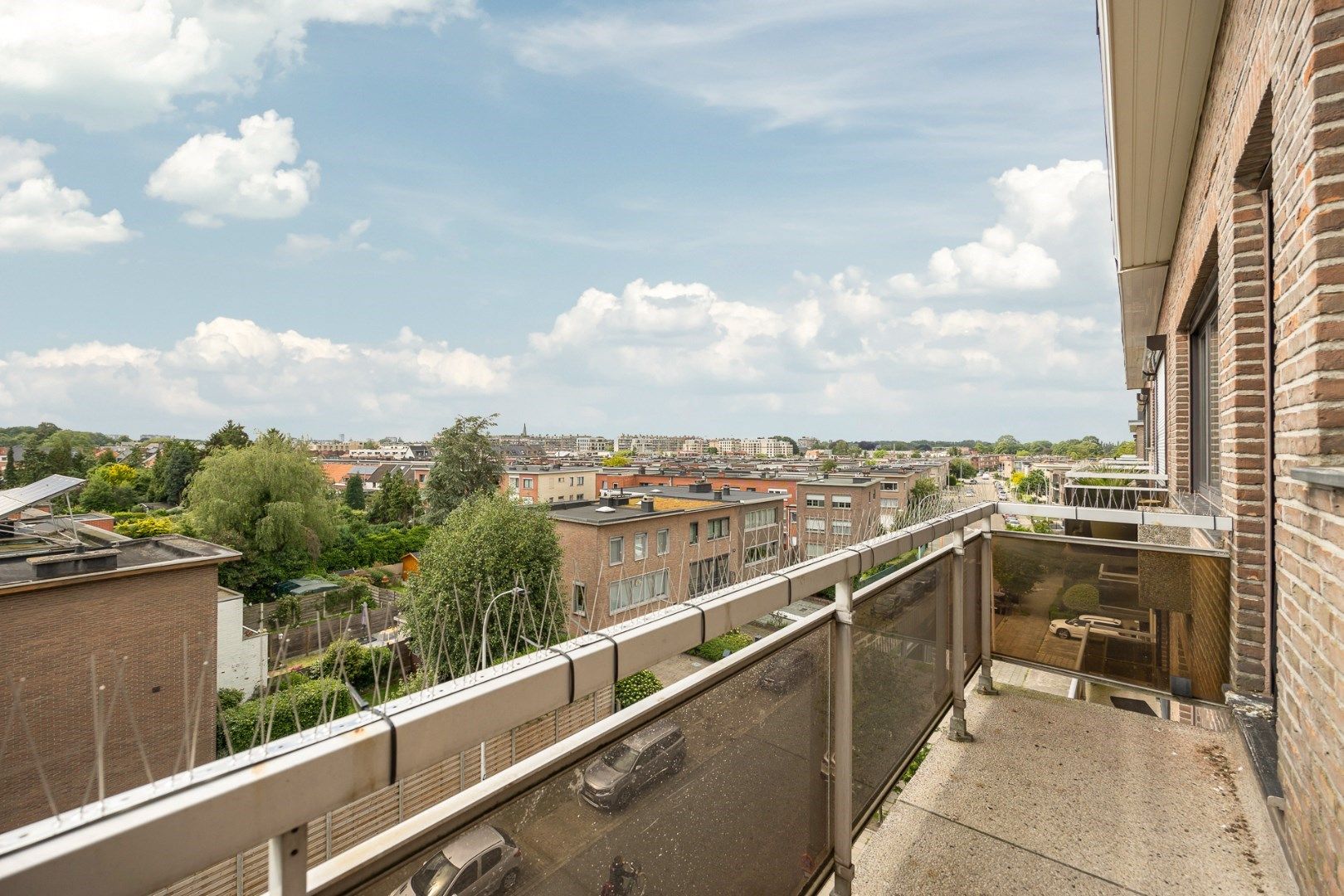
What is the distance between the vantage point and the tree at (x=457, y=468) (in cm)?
3588

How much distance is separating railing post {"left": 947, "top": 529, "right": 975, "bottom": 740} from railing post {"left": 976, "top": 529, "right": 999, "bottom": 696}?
0.56 meters

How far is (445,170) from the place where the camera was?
41.8 meters

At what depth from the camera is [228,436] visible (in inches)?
1737

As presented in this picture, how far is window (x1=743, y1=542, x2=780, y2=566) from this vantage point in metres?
2.05

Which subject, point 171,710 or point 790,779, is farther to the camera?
point 171,710

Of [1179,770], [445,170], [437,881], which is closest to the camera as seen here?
[437,881]

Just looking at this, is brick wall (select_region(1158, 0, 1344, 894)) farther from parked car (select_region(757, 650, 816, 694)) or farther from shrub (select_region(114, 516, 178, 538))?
shrub (select_region(114, 516, 178, 538))

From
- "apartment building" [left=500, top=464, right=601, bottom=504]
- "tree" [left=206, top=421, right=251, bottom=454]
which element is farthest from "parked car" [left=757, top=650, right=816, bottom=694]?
"tree" [left=206, top=421, right=251, bottom=454]

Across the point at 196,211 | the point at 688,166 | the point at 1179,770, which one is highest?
the point at 196,211

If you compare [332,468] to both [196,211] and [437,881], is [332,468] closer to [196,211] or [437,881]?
[196,211]

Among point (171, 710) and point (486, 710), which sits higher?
point (486, 710)

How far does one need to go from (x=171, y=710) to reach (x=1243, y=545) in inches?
380

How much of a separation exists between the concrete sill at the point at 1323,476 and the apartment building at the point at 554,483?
1886 inches

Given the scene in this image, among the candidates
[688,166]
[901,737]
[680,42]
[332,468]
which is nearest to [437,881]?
[901,737]
